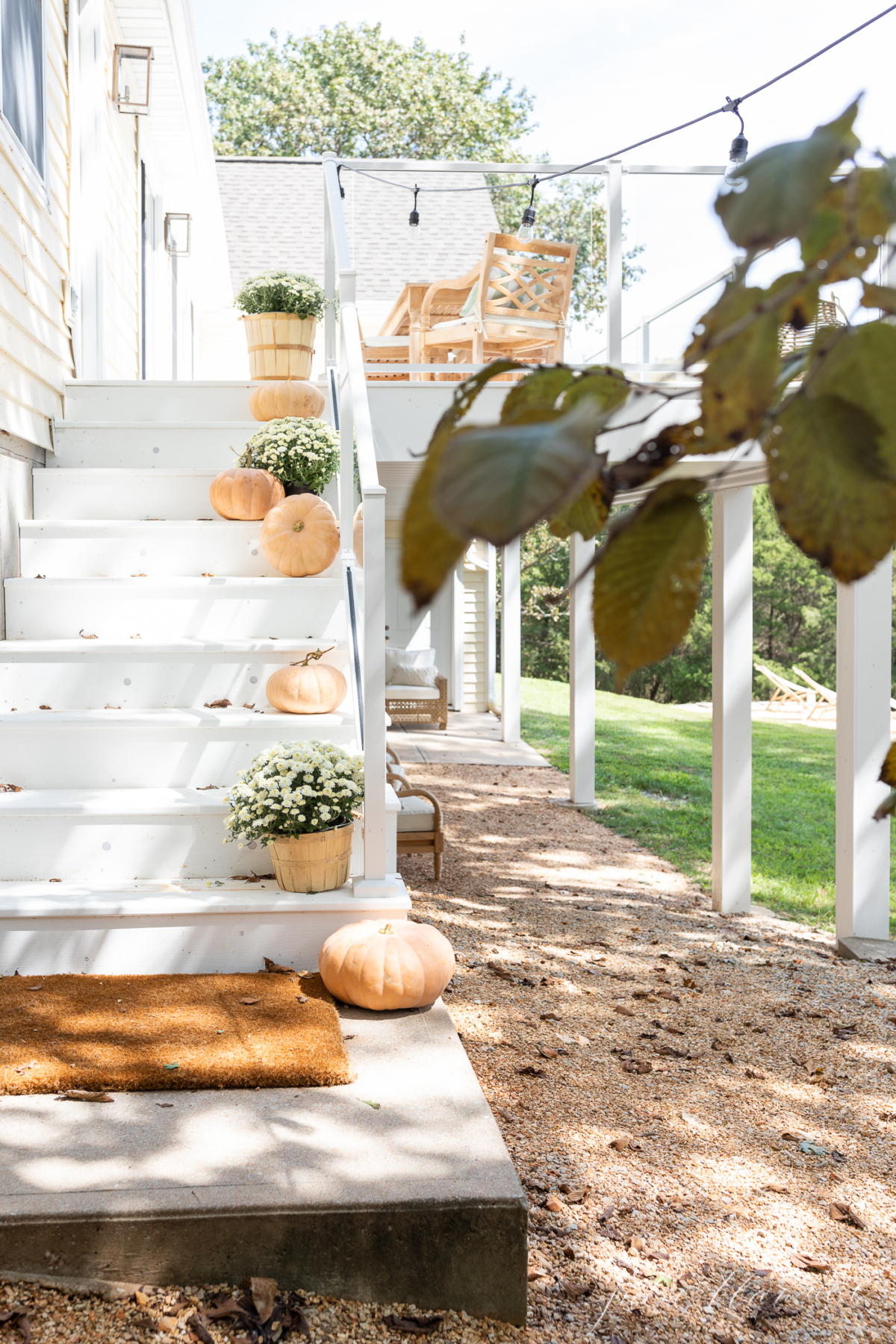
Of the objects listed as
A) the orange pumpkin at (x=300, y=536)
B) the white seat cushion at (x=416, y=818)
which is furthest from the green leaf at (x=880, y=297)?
the white seat cushion at (x=416, y=818)

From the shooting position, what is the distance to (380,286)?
14.8m

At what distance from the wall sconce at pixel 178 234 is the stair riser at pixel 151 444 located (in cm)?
491

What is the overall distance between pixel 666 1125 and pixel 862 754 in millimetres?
2030

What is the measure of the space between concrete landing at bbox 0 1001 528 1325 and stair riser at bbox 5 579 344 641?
7.06ft

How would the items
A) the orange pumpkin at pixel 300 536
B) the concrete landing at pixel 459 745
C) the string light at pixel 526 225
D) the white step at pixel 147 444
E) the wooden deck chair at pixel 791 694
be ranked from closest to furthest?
the orange pumpkin at pixel 300 536, the white step at pixel 147 444, the string light at pixel 526 225, the concrete landing at pixel 459 745, the wooden deck chair at pixel 791 694

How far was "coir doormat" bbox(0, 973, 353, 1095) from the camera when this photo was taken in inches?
91.1

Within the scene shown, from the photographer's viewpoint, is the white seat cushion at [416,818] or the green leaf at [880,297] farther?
the white seat cushion at [416,818]

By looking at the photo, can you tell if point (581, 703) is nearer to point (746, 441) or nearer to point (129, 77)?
point (129, 77)

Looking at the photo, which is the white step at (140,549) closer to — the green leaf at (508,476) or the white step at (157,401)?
the white step at (157,401)

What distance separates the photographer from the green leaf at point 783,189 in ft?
1.08

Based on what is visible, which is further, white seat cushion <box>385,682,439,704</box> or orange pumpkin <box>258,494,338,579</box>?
white seat cushion <box>385,682,439,704</box>

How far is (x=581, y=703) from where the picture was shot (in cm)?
712

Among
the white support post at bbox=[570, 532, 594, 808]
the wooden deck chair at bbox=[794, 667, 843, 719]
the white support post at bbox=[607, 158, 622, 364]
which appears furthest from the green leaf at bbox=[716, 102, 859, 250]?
the wooden deck chair at bbox=[794, 667, 843, 719]

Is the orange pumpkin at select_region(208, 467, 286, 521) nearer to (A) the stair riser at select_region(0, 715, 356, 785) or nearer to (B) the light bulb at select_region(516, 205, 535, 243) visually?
(A) the stair riser at select_region(0, 715, 356, 785)
